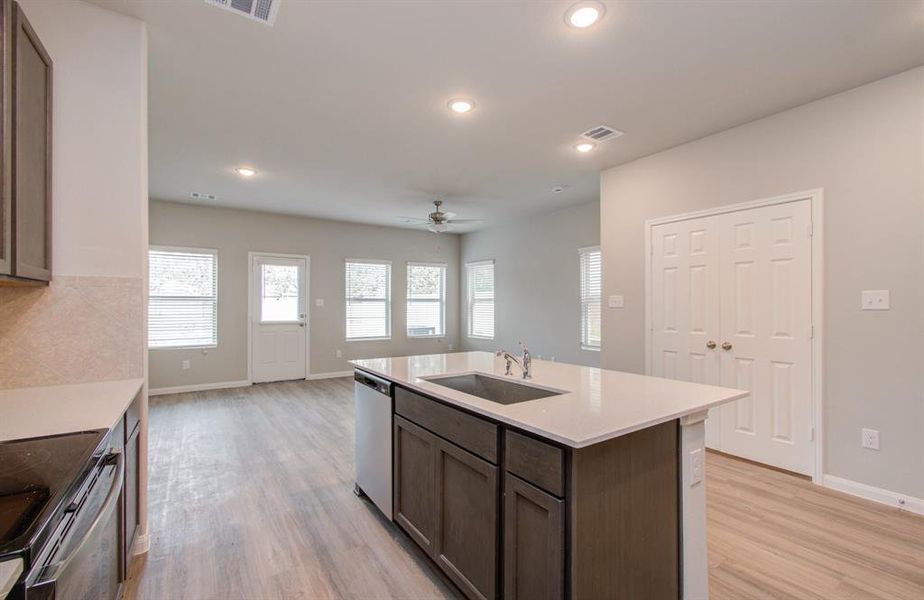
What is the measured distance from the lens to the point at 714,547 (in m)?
2.20

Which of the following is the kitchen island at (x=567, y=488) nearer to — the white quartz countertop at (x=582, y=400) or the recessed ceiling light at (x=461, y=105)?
the white quartz countertop at (x=582, y=400)

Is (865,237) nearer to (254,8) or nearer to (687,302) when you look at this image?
(687,302)

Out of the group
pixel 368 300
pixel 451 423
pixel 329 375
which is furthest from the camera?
pixel 368 300

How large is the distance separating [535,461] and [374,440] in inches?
55.4

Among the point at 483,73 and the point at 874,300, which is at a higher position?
the point at 483,73

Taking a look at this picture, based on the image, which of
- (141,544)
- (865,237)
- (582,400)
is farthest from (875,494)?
(141,544)

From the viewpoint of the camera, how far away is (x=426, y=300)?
321 inches

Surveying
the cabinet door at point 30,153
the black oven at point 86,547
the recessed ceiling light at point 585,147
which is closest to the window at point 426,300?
the recessed ceiling light at point 585,147

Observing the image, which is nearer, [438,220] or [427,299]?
[438,220]

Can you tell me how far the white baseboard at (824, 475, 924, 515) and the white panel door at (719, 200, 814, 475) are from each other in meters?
0.16

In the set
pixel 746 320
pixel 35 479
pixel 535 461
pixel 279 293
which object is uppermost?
pixel 279 293

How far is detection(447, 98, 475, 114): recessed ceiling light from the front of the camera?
9.61 ft

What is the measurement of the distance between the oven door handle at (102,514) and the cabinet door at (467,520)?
3.78ft

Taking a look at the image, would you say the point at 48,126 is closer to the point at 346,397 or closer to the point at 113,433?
the point at 113,433
